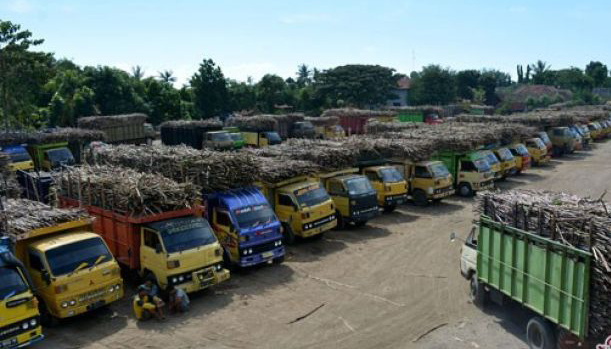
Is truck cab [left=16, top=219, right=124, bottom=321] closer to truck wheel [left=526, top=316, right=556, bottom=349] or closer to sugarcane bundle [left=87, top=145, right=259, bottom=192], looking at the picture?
sugarcane bundle [left=87, top=145, right=259, bottom=192]

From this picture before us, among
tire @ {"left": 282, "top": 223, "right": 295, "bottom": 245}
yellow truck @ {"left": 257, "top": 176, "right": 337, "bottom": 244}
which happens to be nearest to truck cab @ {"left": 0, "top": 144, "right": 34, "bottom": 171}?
yellow truck @ {"left": 257, "top": 176, "right": 337, "bottom": 244}

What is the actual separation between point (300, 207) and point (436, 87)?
6996 cm

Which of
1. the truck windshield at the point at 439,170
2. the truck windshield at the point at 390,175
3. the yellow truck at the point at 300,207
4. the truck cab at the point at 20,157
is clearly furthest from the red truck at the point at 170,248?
the truck cab at the point at 20,157

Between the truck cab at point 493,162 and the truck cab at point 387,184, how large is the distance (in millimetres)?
7023

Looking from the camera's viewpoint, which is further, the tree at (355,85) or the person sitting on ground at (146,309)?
the tree at (355,85)

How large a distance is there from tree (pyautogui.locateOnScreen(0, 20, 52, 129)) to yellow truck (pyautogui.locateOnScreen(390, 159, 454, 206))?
2463 centimetres

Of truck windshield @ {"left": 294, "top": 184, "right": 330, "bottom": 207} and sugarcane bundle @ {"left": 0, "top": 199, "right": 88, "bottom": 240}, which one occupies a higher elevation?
sugarcane bundle @ {"left": 0, "top": 199, "right": 88, "bottom": 240}

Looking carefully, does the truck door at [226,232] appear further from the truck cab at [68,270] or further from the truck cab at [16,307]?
the truck cab at [16,307]

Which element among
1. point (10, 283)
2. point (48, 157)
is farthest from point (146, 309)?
point (48, 157)

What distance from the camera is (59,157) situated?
27875mm

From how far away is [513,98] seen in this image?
9800 centimetres

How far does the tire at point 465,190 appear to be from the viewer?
25.7 m

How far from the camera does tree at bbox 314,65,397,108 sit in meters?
76.8

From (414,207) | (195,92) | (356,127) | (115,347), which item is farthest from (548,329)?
(195,92)
